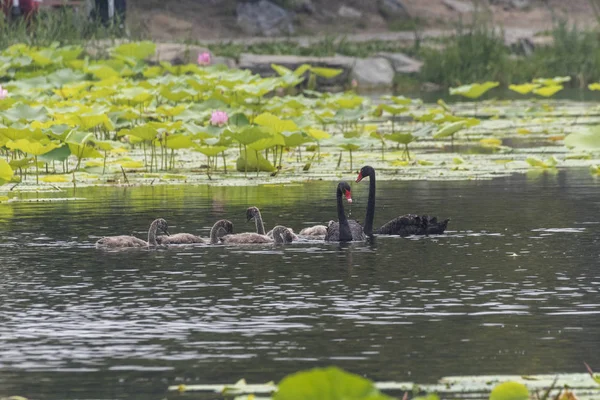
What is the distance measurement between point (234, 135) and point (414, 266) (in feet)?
14.5

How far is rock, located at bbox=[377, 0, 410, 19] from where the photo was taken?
40250 mm

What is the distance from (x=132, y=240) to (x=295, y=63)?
1863 centimetres

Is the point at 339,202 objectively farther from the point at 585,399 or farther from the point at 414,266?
the point at 585,399

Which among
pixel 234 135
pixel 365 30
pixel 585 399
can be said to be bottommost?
pixel 585 399

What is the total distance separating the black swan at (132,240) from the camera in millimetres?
9719

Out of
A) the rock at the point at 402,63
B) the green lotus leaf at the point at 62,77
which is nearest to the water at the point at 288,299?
the green lotus leaf at the point at 62,77

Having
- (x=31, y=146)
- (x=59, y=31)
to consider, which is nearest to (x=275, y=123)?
(x=31, y=146)

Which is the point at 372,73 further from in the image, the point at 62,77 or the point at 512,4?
the point at 512,4

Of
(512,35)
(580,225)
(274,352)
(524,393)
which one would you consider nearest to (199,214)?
(580,225)

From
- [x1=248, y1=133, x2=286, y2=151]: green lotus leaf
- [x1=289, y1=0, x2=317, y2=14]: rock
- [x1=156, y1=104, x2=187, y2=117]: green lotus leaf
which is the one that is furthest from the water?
[x1=289, y1=0, x2=317, y2=14]: rock

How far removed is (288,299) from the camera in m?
7.79

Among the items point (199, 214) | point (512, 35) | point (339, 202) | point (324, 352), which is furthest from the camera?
point (512, 35)

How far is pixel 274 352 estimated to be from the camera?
21.1ft

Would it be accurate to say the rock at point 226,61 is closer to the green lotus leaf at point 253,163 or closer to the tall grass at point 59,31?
the tall grass at point 59,31
